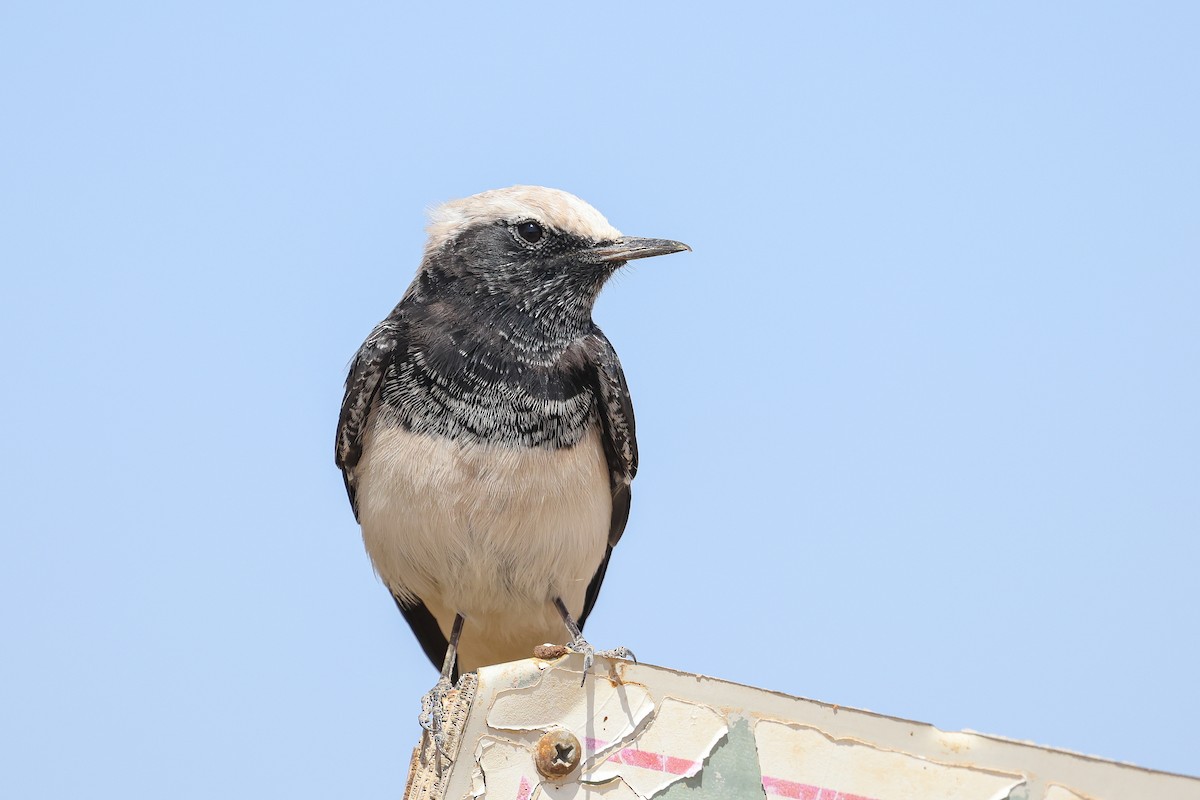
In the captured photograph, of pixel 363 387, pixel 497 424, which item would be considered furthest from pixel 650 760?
pixel 363 387

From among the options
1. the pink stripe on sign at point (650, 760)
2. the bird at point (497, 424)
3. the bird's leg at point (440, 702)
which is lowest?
the bird's leg at point (440, 702)

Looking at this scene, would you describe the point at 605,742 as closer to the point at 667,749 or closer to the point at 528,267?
the point at 667,749

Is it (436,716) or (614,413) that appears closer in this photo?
(436,716)

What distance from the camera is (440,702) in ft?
15.5

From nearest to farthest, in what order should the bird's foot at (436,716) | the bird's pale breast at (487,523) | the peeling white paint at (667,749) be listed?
1. the peeling white paint at (667,749)
2. the bird's foot at (436,716)
3. the bird's pale breast at (487,523)

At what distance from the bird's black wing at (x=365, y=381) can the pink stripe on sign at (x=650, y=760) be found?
8.22 feet

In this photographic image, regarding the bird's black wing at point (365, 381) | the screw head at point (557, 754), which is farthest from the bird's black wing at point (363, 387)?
the screw head at point (557, 754)

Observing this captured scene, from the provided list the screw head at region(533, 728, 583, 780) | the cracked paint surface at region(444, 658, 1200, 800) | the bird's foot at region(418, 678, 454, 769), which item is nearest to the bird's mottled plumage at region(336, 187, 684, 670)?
the bird's foot at region(418, 678, 454, 769)

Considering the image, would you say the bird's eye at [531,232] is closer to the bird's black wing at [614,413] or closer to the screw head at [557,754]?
the bird's black wing at [614,413]

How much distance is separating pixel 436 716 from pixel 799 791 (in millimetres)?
1381

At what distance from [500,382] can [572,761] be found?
2137mm

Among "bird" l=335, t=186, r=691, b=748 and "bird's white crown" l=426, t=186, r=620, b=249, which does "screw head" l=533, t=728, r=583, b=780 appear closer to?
"bird" l=335, t=186, r=691, b=748

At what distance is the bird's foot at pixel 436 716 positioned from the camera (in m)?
4.09

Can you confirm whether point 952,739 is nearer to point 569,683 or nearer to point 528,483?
point 569,683
